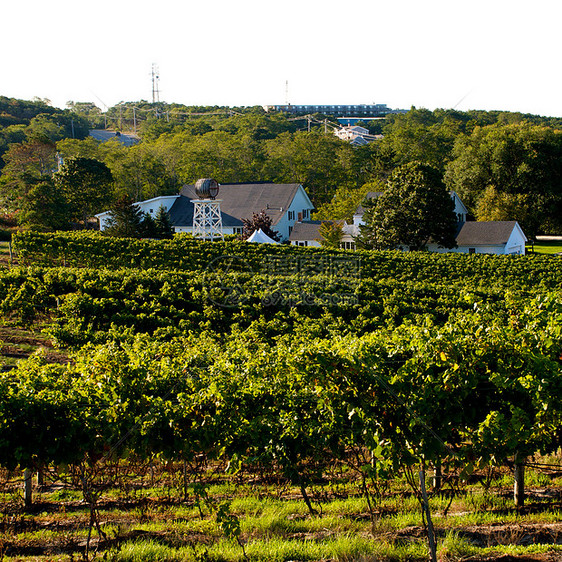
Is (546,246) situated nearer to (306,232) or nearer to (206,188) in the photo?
(306,232)

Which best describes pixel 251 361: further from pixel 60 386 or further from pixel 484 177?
pixel 484 177

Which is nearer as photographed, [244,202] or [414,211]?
[414,211]

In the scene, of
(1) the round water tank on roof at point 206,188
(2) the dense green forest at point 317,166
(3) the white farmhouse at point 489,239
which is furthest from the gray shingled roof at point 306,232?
(3) the white farmhouse at point 489,239

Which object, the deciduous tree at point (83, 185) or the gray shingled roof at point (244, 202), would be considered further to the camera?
the gray shingled roof at point (244, 202)

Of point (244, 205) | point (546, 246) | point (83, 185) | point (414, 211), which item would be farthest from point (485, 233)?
point (83, 185)

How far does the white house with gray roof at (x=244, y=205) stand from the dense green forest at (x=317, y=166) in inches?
153

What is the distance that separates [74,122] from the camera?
118 metres

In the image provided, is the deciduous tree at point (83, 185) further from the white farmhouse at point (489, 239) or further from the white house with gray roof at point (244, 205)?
the white farmhouse at point (489, 239)

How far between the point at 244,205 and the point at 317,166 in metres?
20.7

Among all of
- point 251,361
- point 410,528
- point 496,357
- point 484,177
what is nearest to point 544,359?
point 496,357

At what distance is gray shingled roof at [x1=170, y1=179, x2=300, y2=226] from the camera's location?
57.6 metres

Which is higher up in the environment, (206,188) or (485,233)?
(206,188)

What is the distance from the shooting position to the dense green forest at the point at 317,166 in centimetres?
5444

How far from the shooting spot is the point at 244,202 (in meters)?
60.3
